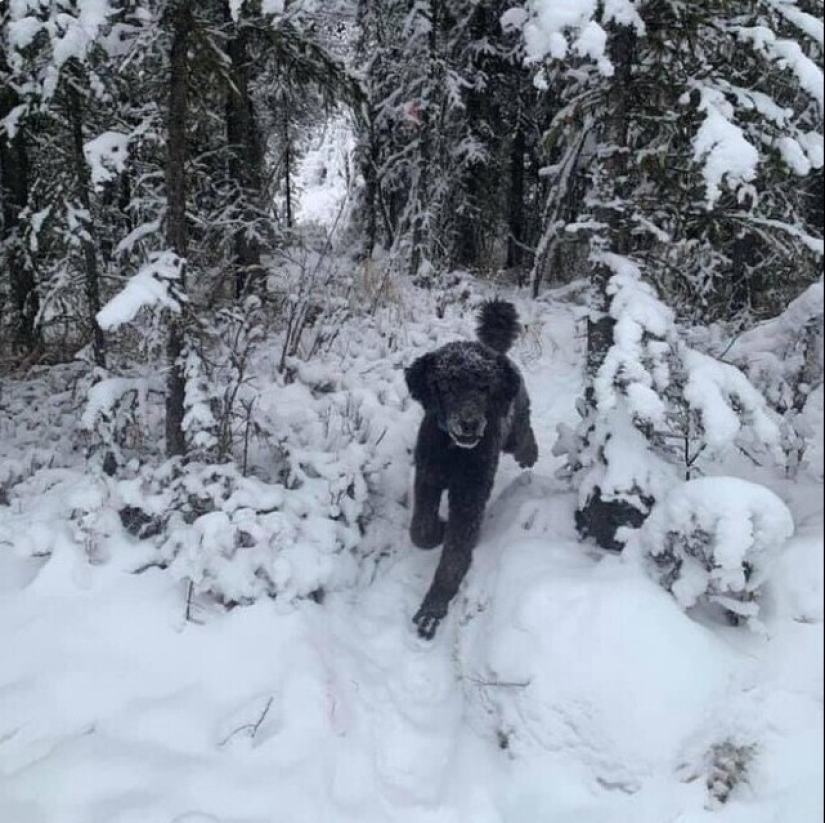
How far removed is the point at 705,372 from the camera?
10.5ft

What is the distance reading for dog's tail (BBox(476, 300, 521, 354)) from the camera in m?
5.60

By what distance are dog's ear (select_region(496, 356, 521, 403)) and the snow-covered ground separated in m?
0.59

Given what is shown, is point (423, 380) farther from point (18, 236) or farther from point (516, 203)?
point (516, 203)

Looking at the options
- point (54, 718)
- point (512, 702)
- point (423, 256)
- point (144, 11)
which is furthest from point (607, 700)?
point (423, 256)

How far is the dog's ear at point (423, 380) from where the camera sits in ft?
15.4

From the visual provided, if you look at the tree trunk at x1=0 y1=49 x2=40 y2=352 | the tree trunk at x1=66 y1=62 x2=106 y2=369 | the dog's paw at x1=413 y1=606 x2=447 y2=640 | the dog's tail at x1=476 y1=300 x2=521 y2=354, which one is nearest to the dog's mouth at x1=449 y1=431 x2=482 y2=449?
the dog's paw at x1=413 y1=606 x2=447 y2=640

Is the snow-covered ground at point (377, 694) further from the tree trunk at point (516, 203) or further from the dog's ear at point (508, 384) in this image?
the tree trunk at point (516, 203)

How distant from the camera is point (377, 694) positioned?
3818 millimetres

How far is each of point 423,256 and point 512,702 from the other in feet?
29.1

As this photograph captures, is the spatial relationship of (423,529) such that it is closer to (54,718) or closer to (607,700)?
(607,700)

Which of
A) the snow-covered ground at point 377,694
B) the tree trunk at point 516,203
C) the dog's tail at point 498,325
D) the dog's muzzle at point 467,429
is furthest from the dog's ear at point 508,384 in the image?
the tree trunk at point 516,203

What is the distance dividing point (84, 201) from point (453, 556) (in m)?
3.49

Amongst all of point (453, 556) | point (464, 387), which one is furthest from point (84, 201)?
point (453, 556)

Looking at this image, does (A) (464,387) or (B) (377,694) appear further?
(A) (464,387)
